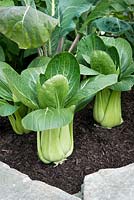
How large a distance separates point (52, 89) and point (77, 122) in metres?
0.46

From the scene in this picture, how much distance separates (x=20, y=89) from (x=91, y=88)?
0.24m

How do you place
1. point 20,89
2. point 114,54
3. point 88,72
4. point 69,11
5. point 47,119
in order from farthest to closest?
1. point 69,11
2. point 114,54
3. point 88,72
4. point 20,89
5. point 47,119

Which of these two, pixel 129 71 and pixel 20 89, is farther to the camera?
pixel 129 71

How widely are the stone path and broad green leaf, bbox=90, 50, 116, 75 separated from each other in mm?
375

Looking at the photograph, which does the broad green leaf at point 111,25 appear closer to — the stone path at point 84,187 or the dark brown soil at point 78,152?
the dark brown soil at point 78,152

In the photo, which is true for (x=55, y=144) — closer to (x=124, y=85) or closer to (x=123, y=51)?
(x=124, y=85)

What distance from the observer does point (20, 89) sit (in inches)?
59.1

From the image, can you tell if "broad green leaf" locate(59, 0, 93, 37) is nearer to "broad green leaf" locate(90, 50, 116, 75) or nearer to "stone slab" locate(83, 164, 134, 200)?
"broad green leaf" locate(90, 50, 116, 75)

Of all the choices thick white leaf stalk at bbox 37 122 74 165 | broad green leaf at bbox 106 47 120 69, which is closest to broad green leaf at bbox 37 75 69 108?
thick white leaf stalk at bbox 37 122 74 165

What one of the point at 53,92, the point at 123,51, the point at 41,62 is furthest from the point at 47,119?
the point at 123,51

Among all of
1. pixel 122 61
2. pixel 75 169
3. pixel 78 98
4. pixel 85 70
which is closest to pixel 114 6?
pixel 122 61

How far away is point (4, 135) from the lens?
5.95 feet

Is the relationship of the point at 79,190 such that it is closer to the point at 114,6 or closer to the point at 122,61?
the point at 122,61

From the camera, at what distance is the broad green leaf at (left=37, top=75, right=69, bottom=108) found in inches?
56.5
